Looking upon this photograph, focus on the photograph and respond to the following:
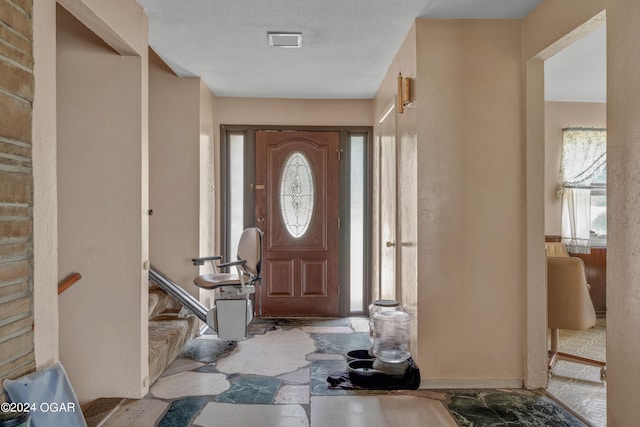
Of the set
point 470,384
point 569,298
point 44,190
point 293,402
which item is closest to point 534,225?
point 569,298

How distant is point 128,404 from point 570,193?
5028mm

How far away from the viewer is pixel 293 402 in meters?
2.98

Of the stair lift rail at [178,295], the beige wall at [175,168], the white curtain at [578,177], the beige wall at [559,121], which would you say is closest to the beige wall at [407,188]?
the stair lift rail at [178,295]

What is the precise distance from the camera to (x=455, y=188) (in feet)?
10.5

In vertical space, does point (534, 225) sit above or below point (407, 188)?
below

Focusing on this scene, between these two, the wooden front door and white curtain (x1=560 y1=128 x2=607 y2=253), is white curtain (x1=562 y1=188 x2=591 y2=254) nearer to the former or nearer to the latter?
white curtain (x1=560 y1=128 x2=607 y2=253)

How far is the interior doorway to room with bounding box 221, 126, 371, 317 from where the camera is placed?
5406 millimetres

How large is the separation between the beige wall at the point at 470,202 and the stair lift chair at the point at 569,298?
1.62ft

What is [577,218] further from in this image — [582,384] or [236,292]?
[236,292]

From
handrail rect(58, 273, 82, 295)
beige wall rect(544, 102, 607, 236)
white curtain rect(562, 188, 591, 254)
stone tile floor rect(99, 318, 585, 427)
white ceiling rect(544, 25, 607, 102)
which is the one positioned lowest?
stone tile floor rect(99, 318, 585, 427)

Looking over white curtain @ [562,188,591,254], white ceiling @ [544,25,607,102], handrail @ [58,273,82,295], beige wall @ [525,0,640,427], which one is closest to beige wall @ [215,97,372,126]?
white ceiling @ [544,25,607,102]

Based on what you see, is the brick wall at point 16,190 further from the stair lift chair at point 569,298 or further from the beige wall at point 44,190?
the stair lift chair at point 569,298

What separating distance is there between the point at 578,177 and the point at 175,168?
4543mm

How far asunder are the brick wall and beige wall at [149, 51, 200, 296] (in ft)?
9.08
